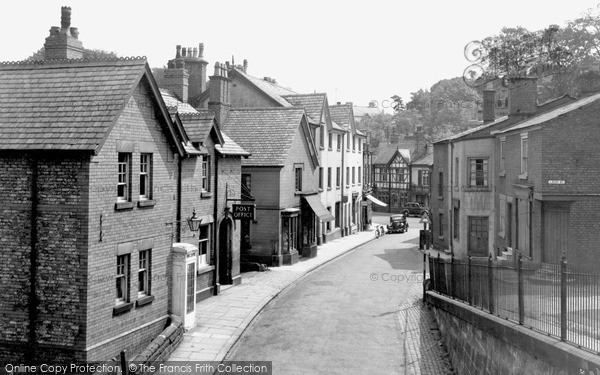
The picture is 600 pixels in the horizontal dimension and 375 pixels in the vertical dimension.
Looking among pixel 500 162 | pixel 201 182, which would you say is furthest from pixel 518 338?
pixel 500 162

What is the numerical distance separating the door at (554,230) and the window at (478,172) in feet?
33.8

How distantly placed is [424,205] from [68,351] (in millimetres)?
67027

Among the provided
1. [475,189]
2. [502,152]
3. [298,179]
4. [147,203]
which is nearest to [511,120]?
[502,152]

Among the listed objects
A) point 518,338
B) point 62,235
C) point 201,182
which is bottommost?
point 518,338

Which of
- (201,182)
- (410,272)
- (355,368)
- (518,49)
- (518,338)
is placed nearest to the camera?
(518,338)

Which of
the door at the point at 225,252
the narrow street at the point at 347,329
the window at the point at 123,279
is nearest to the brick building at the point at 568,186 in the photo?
the narrow street at the point at 347,329

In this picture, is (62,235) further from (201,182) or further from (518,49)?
(518,49)

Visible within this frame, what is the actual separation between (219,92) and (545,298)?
22.5 m

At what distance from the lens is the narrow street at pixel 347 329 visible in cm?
1616

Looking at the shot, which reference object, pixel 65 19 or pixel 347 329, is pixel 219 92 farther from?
pixel 347 329

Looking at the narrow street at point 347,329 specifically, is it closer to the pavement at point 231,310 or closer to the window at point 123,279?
the pavement at point 231,310

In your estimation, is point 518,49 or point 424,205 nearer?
point 518,49

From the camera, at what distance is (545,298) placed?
33.9 feet

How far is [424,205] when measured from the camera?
77.5 meters
